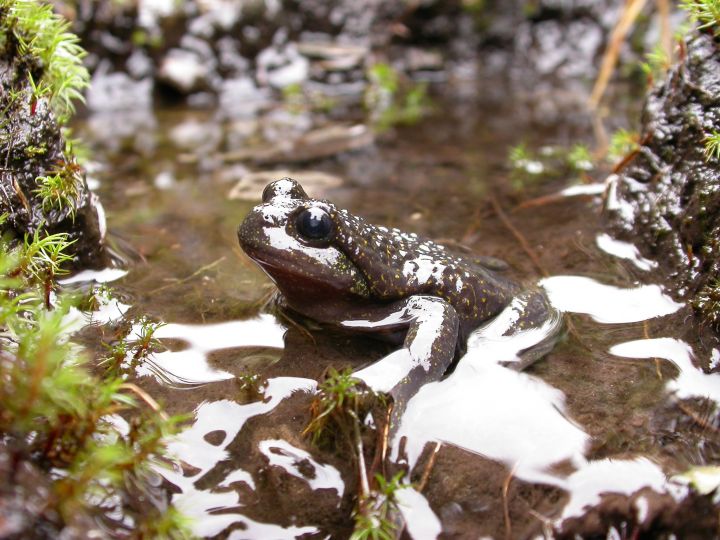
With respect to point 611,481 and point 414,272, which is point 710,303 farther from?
point 414,272

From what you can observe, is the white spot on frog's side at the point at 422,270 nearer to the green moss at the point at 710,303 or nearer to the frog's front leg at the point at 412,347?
the frog's front leg at the point at 412,347

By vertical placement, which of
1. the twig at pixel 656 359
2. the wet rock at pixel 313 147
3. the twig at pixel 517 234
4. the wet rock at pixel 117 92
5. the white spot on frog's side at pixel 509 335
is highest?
the wet rock at pixel 117 92

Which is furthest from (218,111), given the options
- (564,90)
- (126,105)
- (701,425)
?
(701,425)

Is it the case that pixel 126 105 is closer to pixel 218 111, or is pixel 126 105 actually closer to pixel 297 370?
pixel 218 111

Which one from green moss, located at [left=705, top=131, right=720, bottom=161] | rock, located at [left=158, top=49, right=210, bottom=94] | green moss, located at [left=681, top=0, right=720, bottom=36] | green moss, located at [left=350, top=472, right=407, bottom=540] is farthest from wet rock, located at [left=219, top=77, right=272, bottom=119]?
green moss, located at [left=350, top=472, right=407, bottom=540]

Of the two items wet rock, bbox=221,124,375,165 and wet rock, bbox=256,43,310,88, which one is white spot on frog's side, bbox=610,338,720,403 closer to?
wet rock, bbox=221,124,375,165

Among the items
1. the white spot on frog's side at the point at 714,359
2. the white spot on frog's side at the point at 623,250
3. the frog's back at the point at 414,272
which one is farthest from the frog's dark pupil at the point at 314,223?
the white spot on frog's side at the point at 623,250
